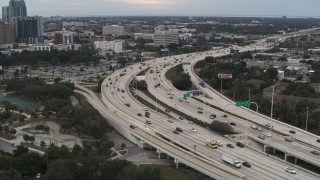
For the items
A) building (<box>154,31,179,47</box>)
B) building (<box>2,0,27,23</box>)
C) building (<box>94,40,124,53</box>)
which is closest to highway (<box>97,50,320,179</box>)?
building (<box>94,40,124,53</box>)

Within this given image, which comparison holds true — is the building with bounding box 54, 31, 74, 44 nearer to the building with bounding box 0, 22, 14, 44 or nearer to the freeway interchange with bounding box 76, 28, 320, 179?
the building with bounding box 0, 22, 14, 44

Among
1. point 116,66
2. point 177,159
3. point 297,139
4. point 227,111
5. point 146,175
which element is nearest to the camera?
point 146,175

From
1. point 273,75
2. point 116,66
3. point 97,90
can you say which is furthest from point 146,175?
point 116,66

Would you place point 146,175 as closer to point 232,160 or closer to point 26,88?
point 232,160

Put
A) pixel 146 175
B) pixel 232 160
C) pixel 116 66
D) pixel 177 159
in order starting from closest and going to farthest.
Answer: pixel 146 175 → pixel 232 160 → pixel 177 159 → pixel 116 66

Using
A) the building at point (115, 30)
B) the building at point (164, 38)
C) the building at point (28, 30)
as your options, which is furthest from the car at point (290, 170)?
the building at point (115, 30)

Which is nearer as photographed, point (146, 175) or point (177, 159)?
point (146, 175)
